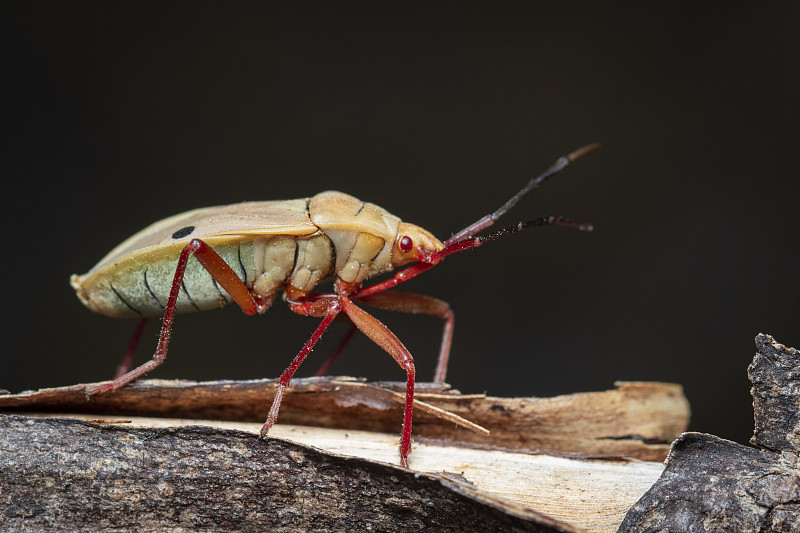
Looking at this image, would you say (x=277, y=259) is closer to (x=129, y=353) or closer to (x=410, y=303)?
(x=410, y=303)

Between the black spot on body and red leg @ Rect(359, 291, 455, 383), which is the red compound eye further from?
the black spot on body

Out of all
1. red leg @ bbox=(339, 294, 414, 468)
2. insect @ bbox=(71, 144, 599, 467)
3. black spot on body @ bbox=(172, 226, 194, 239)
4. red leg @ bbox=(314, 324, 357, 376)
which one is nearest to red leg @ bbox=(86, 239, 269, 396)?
insect @ bbox=(71, 144, 599, 467)

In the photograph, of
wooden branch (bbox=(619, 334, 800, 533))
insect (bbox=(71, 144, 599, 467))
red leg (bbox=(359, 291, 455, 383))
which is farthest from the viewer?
red leg (bbox=(359, 291, 455, 383))

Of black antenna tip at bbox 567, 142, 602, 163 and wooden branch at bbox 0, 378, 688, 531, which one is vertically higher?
black antenna tip at bbox 567, 142, 602, 163

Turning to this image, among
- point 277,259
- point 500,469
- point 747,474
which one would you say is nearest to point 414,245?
point 277,259

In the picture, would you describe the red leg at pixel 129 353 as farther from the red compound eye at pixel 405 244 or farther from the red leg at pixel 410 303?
the red compound eye at pixel 405 244

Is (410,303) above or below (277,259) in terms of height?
below

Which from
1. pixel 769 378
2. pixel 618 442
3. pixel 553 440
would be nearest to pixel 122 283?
pixel 553 440
